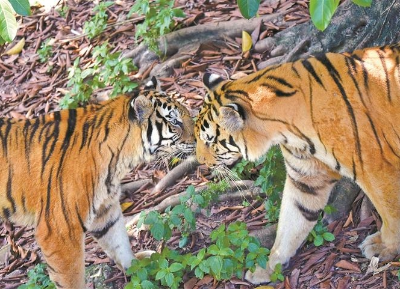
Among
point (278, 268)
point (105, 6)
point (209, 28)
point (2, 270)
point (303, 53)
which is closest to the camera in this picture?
point (278, 268)

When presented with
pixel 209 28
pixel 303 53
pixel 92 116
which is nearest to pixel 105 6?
pixel 209 28

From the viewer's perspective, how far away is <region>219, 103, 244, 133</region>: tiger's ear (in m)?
4.19

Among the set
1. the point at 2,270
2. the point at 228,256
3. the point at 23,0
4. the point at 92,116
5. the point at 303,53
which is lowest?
the point at 2,270

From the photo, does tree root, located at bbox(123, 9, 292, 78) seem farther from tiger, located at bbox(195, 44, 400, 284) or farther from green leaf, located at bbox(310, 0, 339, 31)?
green leaf, located at bbox(310, 0, 339, 31)

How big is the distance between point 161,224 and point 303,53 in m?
2.39

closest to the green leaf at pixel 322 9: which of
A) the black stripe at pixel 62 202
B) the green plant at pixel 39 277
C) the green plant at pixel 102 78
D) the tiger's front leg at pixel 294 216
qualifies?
the tiger's front leg at pixel 294 216

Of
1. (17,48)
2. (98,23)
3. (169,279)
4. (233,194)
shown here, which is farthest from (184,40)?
(169,279)

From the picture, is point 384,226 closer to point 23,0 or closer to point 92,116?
point 92,116

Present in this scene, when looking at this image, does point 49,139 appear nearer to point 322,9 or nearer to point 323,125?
point 323,125

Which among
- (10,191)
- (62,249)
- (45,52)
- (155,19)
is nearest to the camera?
(62,249)

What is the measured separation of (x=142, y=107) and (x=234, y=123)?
734mm

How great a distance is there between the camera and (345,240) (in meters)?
4.74

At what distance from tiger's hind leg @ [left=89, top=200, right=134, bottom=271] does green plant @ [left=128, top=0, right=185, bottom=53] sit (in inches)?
101

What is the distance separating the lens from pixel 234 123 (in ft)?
14.0
